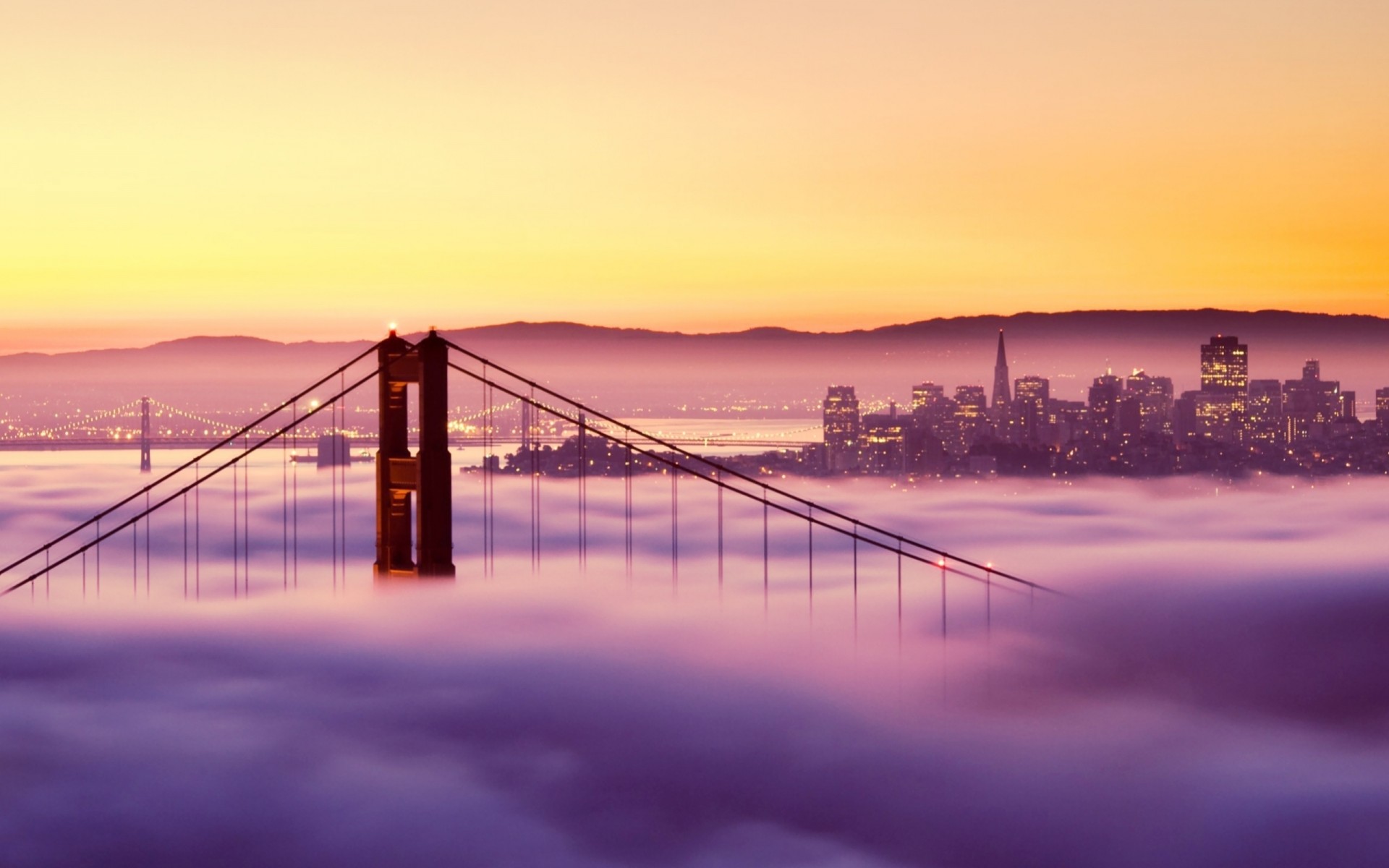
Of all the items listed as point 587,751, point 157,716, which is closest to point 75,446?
point 157,716

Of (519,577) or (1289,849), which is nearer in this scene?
(1289,849)

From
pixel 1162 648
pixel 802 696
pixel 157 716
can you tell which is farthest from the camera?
pixel 1162 648

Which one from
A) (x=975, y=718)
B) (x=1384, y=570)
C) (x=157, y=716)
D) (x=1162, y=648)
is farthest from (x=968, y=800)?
(x=1384, y=570)

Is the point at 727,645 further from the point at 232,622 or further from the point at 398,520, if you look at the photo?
the point at 398,520

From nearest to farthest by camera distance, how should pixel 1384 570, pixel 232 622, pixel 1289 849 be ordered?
pixel 1289 849
pixel 232 622
pixel 1384 570

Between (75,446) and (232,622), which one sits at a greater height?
(75,446)

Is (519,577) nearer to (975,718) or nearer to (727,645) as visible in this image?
(727,645)
